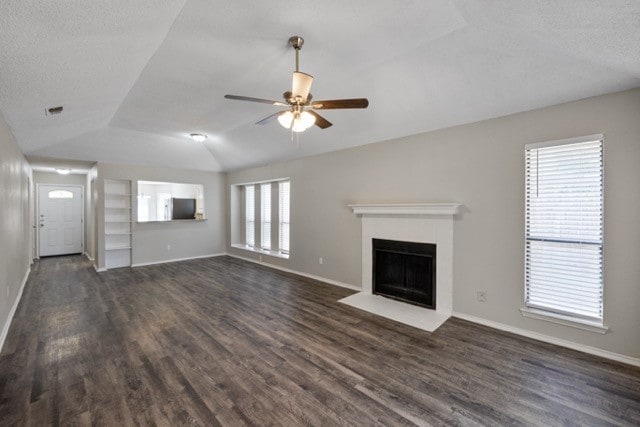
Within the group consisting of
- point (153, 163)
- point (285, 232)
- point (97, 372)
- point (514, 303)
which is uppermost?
point (153, 163)

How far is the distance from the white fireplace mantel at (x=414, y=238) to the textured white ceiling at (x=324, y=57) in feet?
3.68

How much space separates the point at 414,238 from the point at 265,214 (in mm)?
4166

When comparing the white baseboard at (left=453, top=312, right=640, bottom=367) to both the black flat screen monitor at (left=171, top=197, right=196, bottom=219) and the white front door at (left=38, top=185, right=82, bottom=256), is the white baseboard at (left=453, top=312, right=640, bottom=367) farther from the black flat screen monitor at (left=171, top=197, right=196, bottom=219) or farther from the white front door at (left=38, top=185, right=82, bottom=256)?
the white front door at (left=38, top=185, right=82, bottom=256)

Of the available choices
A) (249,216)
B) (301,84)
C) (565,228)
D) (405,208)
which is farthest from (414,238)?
(249,216)

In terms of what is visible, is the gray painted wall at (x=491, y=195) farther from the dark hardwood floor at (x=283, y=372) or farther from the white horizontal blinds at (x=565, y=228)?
the dark hardwood floor at (x=283, y=372)

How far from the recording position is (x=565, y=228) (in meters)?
2.83

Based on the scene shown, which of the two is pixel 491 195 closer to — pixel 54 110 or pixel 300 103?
pixel 300 103

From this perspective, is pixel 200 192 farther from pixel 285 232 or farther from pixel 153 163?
pixel 285 232

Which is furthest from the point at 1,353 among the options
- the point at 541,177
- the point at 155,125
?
the point at 541,177

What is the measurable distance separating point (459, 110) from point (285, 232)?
433 cm

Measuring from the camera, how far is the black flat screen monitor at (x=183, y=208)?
7355 mm

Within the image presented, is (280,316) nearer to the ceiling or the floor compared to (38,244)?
nearer to the floor

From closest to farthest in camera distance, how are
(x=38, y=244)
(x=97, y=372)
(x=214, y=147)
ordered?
1. (x=97, y=372)
2. (x=214, y=147)
3. (x=38, y=244)

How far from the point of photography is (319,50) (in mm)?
2582
